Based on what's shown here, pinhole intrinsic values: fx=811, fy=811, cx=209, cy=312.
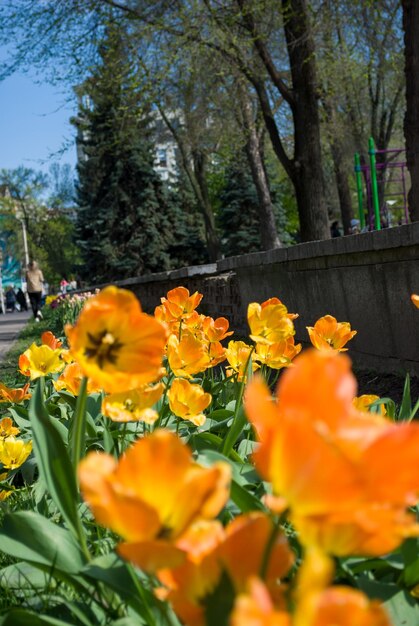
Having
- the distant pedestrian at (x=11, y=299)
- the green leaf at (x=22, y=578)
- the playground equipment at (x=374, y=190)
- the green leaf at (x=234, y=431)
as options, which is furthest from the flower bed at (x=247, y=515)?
the distant pedestrian at (x=11, y=299)

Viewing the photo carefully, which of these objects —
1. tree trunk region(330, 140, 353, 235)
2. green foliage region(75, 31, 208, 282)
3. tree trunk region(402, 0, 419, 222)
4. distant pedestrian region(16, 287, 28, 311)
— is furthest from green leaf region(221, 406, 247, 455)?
distant pedestrian region(16, 287, 28, 311)

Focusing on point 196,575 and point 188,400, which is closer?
point 196,575

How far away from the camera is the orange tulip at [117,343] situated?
99 centimetres

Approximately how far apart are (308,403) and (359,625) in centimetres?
16

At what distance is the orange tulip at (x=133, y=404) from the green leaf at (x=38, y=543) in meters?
0.25

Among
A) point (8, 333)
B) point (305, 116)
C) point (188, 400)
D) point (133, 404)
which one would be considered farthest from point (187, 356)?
point (8, 333)

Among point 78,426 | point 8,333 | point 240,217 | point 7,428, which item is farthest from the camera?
point 240,217

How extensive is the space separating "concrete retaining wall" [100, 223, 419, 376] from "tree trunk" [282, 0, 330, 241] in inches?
162

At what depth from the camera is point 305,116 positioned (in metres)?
11.7

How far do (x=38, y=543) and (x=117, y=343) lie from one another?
0.46 m

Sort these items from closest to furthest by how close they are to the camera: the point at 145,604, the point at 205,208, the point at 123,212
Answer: the point at 145,604 → the point at 205,208 → the point at 123,212

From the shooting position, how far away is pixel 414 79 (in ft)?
27.5

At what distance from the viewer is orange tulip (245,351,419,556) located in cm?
58

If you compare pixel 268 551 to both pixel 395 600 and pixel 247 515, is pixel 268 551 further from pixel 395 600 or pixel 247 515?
pixel 395 600
